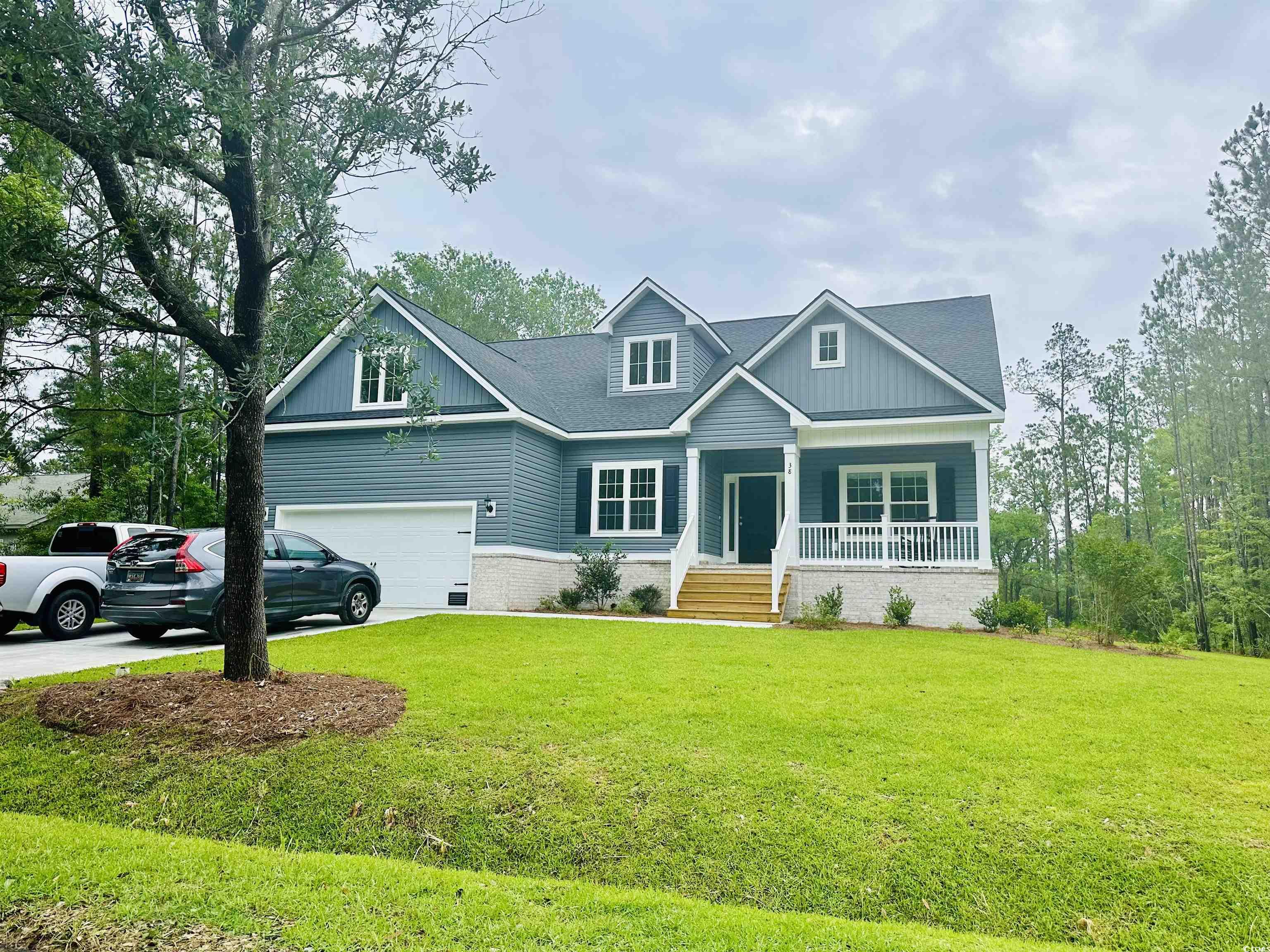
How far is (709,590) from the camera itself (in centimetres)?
1574

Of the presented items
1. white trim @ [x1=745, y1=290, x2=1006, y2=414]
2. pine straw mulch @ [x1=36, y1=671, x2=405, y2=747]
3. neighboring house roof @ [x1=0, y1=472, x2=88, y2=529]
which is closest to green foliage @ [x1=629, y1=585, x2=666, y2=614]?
white trim @ [x1=745, y1=290, x2=1006, y2=414]

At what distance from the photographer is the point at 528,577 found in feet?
55.3

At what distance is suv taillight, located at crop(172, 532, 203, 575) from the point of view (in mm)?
10758

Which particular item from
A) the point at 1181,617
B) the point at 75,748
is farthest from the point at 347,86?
the point at 1181,617

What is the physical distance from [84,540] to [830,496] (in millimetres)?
13836

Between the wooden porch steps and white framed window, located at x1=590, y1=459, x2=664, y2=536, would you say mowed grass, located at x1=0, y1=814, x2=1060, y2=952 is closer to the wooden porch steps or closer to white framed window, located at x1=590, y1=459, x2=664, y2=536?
the wooden porch steps

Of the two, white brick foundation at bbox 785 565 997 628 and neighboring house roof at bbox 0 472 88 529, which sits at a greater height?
neighboring house roof at bbox 0 472 88 529

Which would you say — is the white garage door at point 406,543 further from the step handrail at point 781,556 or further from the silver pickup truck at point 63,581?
the step handrail at point 781,556

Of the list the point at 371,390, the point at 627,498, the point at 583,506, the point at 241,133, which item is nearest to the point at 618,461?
the point at 627,498

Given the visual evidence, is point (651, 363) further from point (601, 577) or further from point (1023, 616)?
A: point (1023, 616)

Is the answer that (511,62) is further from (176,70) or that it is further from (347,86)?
(176,70)

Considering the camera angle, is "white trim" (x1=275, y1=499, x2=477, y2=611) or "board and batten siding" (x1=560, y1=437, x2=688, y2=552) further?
"board and batten siding" (x1=560, y1=437, x2=688, y2=552)

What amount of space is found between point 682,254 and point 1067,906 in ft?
104

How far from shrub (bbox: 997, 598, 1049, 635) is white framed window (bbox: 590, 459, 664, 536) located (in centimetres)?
699
